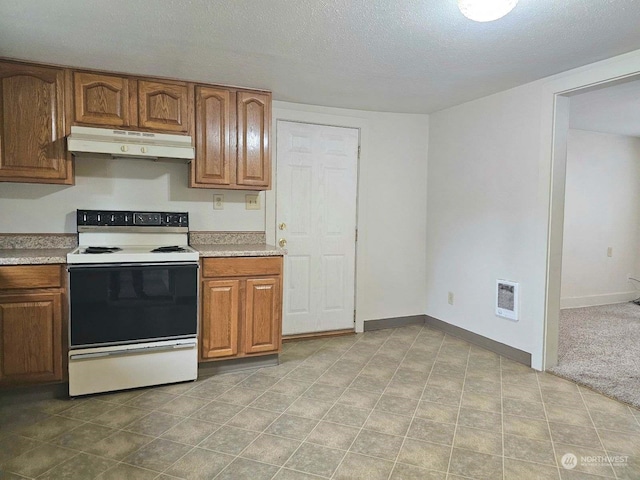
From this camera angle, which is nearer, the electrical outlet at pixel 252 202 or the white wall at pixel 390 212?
the electrical outlet at pixel 252 202

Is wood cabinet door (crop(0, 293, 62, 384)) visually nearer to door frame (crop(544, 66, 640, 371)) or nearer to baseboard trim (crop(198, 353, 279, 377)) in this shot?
baseboard trim (crop(198, 353, 279, 377))

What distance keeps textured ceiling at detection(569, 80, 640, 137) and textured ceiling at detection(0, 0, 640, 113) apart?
3.18 feet

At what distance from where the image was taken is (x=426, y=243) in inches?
174

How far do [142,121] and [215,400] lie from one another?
78.2 inches

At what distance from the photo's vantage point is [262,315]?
10.3 feet

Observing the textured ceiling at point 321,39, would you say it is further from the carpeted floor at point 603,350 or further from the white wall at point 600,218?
the white wall at point 600,218

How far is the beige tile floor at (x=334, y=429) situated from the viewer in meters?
1.92

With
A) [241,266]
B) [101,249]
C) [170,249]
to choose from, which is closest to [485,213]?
[241,266]

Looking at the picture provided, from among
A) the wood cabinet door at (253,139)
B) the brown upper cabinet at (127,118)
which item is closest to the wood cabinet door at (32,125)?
the brown upper cabinet at (127,118)

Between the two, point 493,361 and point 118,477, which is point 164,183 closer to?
point 118,477

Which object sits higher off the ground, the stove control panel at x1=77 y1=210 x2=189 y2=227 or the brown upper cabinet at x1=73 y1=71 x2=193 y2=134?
the brown upper cabinet at x1=73 y1=71 x2=193 y2=134

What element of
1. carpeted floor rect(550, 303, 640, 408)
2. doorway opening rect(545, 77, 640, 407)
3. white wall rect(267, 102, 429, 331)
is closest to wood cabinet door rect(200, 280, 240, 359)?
white wall rect(267, 102, 429, 331)

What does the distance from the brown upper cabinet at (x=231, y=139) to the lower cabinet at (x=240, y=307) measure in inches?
26.4

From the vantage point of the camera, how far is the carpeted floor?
287cm
